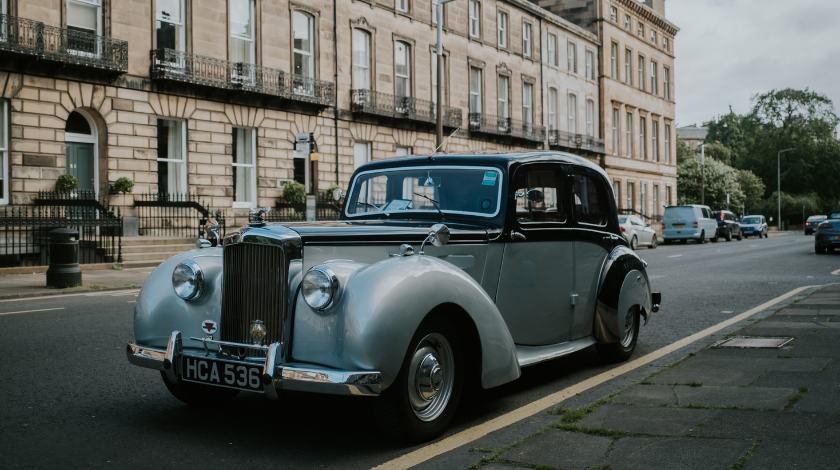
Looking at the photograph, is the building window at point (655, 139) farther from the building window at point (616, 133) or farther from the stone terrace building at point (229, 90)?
the stone terrace building at point (229, 90)

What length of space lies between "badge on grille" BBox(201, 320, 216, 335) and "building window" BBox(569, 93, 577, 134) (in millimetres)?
43713

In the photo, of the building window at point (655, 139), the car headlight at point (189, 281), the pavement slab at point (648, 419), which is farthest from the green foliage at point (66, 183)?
the building window at point (655, 139)

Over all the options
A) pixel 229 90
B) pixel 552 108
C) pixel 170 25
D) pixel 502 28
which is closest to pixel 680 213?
pixel 552 108

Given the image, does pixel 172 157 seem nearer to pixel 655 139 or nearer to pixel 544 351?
pixel 544 351

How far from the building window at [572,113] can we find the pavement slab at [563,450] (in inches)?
1718

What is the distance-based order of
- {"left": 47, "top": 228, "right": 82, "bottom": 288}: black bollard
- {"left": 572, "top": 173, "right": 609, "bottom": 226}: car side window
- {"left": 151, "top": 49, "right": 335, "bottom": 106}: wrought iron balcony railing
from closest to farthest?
{"left": 572, "top": 173, "right": 609, "bottom": 226}: car side window
{"left": 47, "top": 228, "right": 82, "bottom": 288}: black bollard
{"left": 151, "top": 49, "right": 335, "bottom": 106}: wrought iron balcony railing

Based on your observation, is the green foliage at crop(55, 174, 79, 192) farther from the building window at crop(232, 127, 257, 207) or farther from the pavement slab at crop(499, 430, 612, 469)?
the pavement slab at crop(499, 430, 612, 469)

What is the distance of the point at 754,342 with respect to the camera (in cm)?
742

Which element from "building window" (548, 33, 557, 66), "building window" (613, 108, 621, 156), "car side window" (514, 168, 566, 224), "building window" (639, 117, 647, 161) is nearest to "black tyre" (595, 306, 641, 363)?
"car side window" (514, 168, 566, 224)

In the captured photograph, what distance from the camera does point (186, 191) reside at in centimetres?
2339

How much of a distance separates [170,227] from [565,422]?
63.9 ft

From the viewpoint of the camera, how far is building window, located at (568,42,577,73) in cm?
4659

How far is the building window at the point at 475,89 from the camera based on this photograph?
37344 mm

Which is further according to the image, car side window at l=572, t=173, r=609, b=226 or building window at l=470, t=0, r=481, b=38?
building window at l=470, t=0, r=481, b=38
